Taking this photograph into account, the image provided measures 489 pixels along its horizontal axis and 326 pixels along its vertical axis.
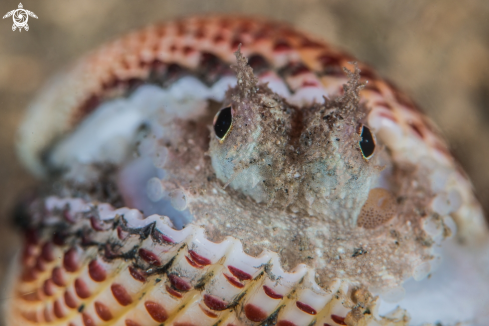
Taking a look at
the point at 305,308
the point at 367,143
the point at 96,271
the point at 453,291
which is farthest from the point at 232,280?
the point at 453,291

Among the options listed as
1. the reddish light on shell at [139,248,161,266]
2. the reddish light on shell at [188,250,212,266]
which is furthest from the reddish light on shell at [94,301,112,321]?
the reddish light on shell at [188,250,212,266]

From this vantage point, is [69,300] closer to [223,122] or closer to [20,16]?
[223,122]

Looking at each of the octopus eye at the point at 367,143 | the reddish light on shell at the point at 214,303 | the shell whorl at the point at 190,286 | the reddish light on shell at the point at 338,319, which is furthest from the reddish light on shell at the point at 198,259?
the octopus eye at the point at 367,143

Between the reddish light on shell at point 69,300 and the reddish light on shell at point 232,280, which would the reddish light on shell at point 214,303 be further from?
the reddish light on shell at point 69,300

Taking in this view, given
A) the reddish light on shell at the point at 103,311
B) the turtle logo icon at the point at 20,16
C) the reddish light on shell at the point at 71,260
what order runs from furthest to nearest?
1. the turtle logo icon at the point at 20,16
2. the reddish light on shell at the point at 71,260
3. the reddish light on shell at the point at 103,311

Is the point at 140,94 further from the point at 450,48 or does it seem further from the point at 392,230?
the point at 450,48
